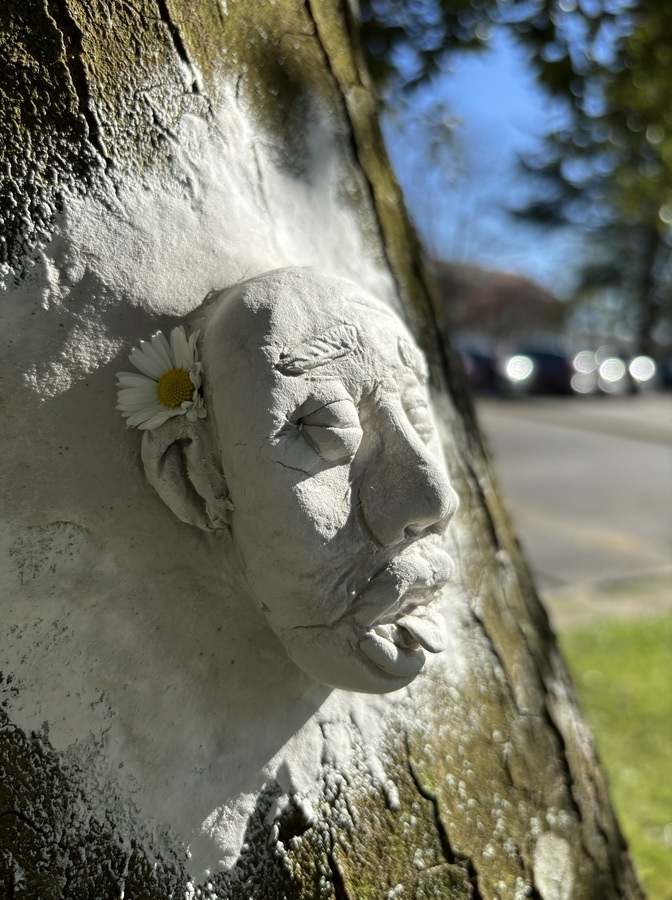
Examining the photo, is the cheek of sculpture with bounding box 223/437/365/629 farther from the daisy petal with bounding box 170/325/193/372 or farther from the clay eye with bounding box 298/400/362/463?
the daisy petal with bounding box 170/325/193/372

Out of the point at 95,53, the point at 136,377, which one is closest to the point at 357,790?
the point at 136,377

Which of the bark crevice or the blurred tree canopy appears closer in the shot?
the bark crevice

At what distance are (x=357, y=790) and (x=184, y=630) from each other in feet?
1.22

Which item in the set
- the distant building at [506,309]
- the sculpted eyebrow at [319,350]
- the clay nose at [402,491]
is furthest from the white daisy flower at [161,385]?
the distant building at [506,309]

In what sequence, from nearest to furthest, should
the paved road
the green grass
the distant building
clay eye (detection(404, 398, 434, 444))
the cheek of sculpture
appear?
the cheek of sculpture < clay eye (detection(404, 398, 434, 444)) < the green grass < the paved road < the distant building

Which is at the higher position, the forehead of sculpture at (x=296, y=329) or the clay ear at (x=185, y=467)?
the forehead of sculpture at (x=296, y=329)

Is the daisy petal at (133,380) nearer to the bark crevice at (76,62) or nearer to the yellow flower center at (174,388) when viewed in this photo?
the yellow flower center at (174,388)

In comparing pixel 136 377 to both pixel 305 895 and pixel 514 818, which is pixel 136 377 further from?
pixel 514 818

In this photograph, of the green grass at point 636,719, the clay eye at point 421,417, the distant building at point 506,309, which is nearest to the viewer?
the clay eye at point 421,417

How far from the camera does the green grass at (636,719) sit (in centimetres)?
297

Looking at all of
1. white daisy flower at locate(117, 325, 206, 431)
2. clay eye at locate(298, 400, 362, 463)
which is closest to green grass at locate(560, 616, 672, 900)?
clay eye at locate(298, 400, 362, 463)

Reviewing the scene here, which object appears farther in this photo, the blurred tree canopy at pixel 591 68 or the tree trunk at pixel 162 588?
the blurred tree canopy at pixel 591 68

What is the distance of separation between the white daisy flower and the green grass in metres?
2.47

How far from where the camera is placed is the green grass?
297 centimetres
